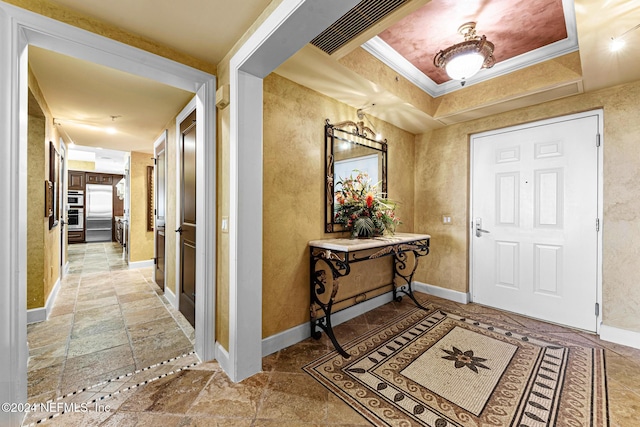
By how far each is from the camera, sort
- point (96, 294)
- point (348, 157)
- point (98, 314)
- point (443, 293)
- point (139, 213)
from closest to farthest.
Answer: point (348, 157)
point (98, 314)
point (443, 293)
point (96, 294)
point (139, 213)

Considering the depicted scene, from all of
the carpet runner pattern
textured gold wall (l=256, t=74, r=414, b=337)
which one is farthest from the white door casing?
the carpet runner pattern

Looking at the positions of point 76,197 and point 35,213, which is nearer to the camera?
point 35,213

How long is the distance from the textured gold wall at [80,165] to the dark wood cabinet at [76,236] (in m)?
Answer: 1.98

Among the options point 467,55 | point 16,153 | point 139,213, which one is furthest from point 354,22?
point 139,213

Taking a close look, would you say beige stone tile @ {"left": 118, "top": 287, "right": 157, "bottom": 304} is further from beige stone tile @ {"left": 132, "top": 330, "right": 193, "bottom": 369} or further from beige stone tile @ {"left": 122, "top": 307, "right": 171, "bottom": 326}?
beige stone tile @ {"left": 132, "top": 330, "right": 193, "bottom": 369}

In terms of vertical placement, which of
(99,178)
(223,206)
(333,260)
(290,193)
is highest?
(99,178)

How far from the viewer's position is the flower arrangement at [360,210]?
2.83m

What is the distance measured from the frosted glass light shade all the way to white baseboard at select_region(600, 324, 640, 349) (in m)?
2.67

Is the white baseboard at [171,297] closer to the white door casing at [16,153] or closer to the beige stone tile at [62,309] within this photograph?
the beige stone tile at [62,309]

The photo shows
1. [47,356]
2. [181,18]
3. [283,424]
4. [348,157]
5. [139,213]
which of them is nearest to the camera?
[283,424]

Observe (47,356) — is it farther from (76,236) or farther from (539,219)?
(76,236)

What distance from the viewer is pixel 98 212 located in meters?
8.87

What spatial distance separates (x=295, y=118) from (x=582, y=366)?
121 inches

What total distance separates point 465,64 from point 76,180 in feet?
35.6
